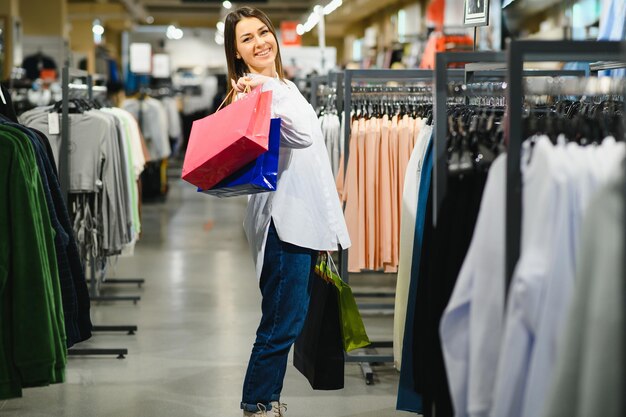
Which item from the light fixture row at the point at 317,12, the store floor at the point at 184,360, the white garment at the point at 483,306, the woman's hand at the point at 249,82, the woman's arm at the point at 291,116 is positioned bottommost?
the store floor at the point at 184,360

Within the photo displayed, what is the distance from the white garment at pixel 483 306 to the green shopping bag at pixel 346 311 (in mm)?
1437

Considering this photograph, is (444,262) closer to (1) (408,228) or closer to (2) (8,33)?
(1) (408,228)

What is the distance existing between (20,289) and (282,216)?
97 centimetres

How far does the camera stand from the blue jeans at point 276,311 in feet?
11.5

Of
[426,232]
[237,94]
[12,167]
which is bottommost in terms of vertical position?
[426,232]

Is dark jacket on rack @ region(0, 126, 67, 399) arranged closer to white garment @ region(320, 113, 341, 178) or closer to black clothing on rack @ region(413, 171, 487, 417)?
black clothing on rack @ region(413, 171, 487, 417)

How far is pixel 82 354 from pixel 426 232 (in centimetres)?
287

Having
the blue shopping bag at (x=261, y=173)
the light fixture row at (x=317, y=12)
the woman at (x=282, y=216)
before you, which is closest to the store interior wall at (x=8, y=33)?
the light fixture row at (x=317, y=12)

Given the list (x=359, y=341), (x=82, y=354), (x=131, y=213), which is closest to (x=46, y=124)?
(x=131, y=213)

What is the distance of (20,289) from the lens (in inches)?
121

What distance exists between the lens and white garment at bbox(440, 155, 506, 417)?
2307 mm

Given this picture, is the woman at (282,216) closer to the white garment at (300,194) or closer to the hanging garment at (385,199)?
the white garment at (300,194)

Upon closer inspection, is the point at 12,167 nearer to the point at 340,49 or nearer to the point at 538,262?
the point at 538,262

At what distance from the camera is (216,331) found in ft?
19.2
